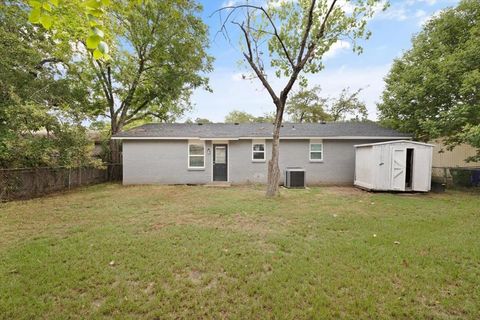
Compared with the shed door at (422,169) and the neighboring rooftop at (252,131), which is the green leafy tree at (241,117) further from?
the shed door at (422,169)

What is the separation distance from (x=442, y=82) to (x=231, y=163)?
10680mm

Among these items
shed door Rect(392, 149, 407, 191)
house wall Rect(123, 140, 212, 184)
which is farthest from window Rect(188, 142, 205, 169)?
shed door Rect(392, 149, 407, 191)

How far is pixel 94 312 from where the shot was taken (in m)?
2.33

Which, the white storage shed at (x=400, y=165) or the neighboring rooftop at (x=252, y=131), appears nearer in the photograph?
the white storage shed at (x=400, y=165)

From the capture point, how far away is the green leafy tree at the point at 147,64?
12.6 meters

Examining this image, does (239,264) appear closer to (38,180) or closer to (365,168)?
(365,168)

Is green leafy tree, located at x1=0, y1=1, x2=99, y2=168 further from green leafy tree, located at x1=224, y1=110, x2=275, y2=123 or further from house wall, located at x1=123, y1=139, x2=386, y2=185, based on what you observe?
green leafy tree, located at x1=224, y1=110, x2=275, y2=123

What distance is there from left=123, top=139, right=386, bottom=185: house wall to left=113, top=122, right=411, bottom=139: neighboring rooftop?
381mm

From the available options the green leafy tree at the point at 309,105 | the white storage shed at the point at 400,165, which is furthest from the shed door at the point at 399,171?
the green leafy tree at the point at 309,105

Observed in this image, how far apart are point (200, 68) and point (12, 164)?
1126 centimetres

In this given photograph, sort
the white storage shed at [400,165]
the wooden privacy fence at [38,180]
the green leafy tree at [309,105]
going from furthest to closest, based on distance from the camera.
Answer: the green leafy tree at [309,105]
the white storage shed at [400,165]
the wooden privacy fence at [38,180]

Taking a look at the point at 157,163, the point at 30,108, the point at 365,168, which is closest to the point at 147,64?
the point at 157,163

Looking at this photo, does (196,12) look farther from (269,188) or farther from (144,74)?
(269,188)

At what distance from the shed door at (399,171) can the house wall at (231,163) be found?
265 centimetres
